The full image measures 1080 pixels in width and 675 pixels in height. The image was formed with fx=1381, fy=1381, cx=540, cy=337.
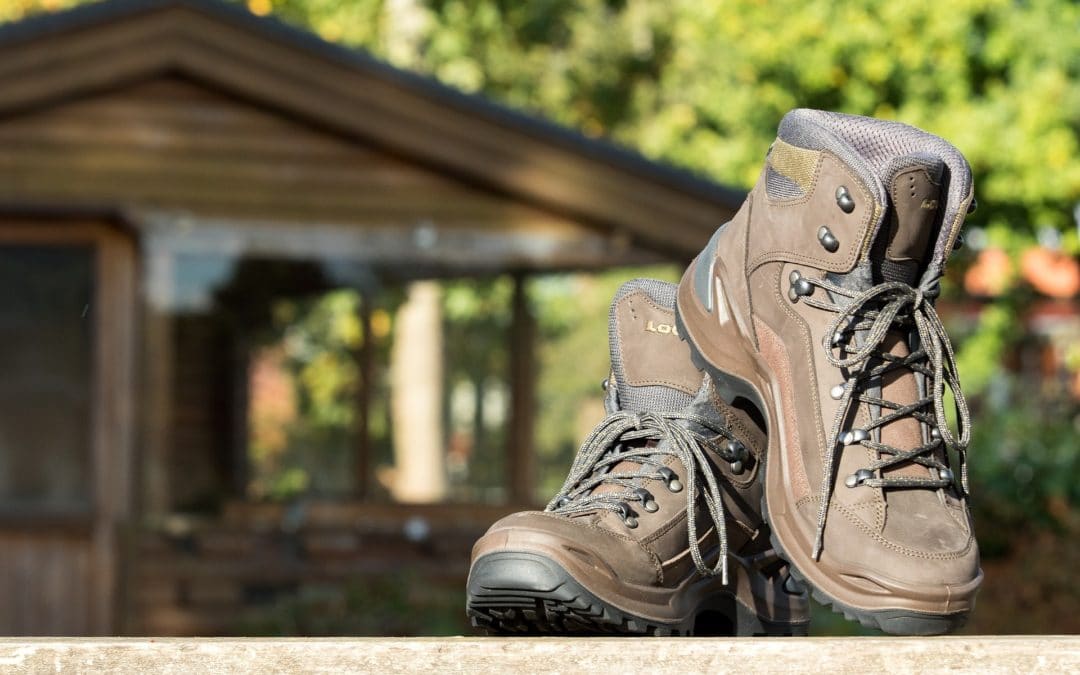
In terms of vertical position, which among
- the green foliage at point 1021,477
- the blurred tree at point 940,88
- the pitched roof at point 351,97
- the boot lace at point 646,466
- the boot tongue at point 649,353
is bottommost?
the green foliage at point 1021,477

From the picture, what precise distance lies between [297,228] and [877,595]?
6.84 metres

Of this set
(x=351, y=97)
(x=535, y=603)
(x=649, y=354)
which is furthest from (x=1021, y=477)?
(x=535, y=603)

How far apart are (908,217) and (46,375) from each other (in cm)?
709

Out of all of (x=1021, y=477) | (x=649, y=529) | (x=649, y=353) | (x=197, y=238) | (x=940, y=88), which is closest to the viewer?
(x=649, y=529)

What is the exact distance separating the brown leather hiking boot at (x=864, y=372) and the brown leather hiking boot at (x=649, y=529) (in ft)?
0.44

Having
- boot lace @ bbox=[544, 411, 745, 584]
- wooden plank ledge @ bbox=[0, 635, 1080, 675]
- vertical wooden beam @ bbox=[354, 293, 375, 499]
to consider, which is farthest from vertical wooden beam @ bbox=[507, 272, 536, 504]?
wooden plank ledge @ bbox=[0, 635, 1080, 675]

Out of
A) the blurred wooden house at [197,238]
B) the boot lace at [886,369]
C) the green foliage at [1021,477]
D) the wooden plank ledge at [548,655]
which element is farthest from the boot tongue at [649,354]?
the green foliage at [1021,477]

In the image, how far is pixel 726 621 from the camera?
2246 mm

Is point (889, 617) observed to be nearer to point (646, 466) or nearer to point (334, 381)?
point (646, 466)

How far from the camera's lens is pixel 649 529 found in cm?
204

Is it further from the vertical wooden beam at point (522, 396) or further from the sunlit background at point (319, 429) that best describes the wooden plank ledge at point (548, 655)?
the vertical wooden beam at point (522, 396)

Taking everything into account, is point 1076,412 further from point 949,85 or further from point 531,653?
point 531,653

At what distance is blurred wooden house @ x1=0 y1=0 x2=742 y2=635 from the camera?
7.96 metres

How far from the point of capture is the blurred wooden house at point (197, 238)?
7957mm
